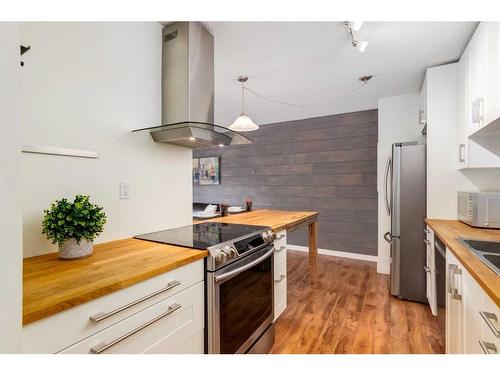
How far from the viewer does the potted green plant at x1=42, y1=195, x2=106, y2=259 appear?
1072 mm

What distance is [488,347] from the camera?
0.84 metres

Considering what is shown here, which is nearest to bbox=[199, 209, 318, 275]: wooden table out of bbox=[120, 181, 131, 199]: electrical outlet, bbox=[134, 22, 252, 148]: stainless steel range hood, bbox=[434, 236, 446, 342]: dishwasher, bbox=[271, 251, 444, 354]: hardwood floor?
bbox=[271, 251, 444, 354]: hardwood floor

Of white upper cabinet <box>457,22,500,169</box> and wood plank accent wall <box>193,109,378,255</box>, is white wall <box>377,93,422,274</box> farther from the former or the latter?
white upper cabinet <box>457,22,500,169</box>

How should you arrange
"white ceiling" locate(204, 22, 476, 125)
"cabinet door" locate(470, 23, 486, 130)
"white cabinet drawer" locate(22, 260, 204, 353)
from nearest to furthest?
1. "white cabinet drawer" locate(22, 260, 204, 353)
2. "cabinet door" locate(470, 23, 486, 130)
3. "white ceiling" locate(204, 22, 476, 125)

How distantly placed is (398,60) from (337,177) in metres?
1.98

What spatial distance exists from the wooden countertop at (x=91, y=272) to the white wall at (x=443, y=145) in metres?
2.41

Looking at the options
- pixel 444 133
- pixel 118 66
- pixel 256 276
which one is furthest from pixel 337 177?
pixel 118 66

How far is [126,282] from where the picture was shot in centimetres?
88

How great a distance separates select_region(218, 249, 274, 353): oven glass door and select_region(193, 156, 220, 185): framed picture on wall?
368 centimetres

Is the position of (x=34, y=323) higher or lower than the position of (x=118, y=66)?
lower
